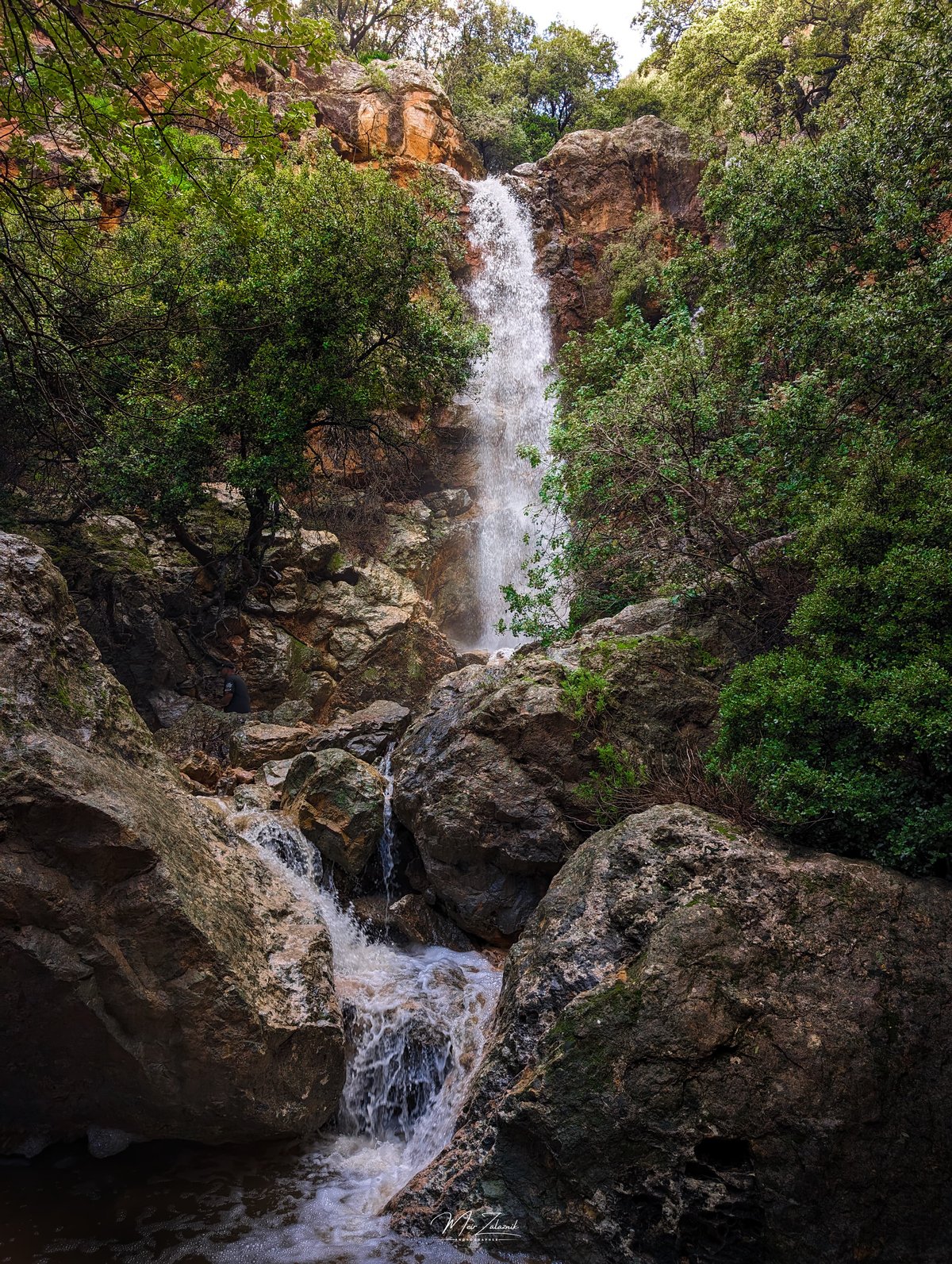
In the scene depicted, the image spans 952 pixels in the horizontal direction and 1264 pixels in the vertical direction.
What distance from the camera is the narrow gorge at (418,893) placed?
4121 millimetres

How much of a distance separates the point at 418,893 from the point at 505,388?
707 inches

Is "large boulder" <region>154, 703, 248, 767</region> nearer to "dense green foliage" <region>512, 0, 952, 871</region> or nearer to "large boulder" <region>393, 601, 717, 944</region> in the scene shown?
"large boulder" <region>393, 601, 717, 944</region>

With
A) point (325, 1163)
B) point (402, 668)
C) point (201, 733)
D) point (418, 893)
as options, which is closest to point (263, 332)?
point (201, 733)

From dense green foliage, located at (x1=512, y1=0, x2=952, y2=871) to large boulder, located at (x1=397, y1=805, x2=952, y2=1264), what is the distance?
2.34ft

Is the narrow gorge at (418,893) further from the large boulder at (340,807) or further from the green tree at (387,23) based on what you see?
the green tree at (387,23)

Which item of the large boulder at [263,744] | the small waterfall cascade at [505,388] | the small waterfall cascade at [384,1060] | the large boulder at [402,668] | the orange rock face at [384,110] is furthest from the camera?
the orange rock face at [384,110]


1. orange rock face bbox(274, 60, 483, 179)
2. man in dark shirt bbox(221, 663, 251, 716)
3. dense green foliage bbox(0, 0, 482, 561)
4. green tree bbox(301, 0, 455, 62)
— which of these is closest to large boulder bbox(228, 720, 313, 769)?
man in dark shirt bbox(221, 663, 251, 716)

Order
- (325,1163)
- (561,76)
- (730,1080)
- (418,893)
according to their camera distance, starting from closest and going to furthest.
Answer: (730,1080), (325,1163), (418,893), (561,76)

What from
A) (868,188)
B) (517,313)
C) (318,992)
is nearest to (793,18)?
(517,313)

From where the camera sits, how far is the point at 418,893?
871 cm

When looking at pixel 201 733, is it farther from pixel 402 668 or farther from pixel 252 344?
pixel 252 344

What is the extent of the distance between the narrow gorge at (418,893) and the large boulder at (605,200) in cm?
1070

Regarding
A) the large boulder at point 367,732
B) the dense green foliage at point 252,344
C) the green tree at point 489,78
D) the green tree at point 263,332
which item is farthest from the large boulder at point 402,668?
the green tree at point 489,78
